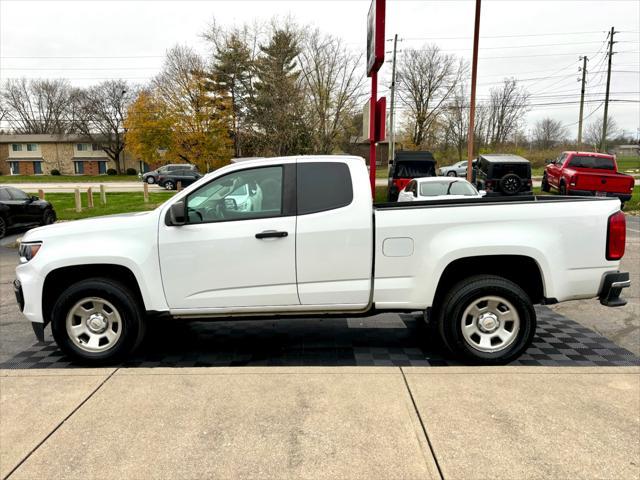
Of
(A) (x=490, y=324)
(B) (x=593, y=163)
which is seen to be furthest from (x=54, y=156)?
(A) (x=490, y=324)

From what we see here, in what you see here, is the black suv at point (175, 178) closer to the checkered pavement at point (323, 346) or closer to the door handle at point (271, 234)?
the checkered pavement at point (323, 346)

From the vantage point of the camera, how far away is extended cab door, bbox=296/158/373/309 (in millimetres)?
4082

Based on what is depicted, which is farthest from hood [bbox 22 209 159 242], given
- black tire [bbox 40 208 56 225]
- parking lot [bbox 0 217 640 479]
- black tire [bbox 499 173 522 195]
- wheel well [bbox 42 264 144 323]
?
black tire [bbox 499 173 522 195]

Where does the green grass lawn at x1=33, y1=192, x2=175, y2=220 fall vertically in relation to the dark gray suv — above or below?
below

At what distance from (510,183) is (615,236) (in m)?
16.9

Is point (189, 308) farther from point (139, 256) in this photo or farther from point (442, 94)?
point (442, 94)

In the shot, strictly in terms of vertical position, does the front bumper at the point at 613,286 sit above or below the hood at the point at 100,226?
below

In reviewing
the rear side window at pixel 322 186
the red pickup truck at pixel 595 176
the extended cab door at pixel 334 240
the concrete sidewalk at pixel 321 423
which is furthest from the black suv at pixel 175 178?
the concrete sidewalk at pixel 321 423

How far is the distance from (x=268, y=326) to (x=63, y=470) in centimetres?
299

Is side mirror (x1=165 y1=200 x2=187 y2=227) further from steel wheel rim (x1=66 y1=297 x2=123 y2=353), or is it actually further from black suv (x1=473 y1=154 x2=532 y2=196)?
black suv (x1=473 y1=154 x2=532 y2=196)

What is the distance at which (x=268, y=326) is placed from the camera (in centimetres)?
554

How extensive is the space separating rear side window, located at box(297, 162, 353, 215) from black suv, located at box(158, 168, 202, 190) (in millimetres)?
30655

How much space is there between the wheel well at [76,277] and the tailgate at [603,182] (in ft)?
61.2

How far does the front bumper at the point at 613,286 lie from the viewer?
410 centimetres
